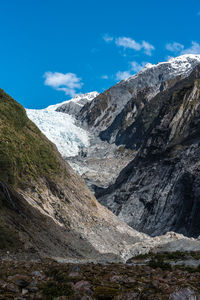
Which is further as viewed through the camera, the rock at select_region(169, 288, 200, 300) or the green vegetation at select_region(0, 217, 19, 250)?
the green vegetation at select_region(0, 217, 19, 250)

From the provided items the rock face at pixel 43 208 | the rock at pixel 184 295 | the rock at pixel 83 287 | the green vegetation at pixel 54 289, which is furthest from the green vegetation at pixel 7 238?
the rock at pixel 184 295

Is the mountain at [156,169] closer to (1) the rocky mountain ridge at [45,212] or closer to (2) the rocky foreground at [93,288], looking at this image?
(1) the rocky mountain ridge at [45,212]

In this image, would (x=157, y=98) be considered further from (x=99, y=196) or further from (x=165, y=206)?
(x=165, y=206)

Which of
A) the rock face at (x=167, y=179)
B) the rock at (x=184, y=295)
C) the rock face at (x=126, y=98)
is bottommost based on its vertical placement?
the rock at (x=184, y=295)

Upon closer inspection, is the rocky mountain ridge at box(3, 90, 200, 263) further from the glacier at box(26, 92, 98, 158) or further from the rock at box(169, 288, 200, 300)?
the glacier at box(26, 92, 98, 158)

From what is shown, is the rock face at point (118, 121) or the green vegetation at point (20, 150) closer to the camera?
the green vegetation at point (20, 150)

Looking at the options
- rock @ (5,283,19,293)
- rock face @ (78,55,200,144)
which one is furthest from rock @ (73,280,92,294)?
rock face @ (78,55,200,144)

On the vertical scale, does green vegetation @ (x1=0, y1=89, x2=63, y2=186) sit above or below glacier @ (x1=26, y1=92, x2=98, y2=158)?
below
